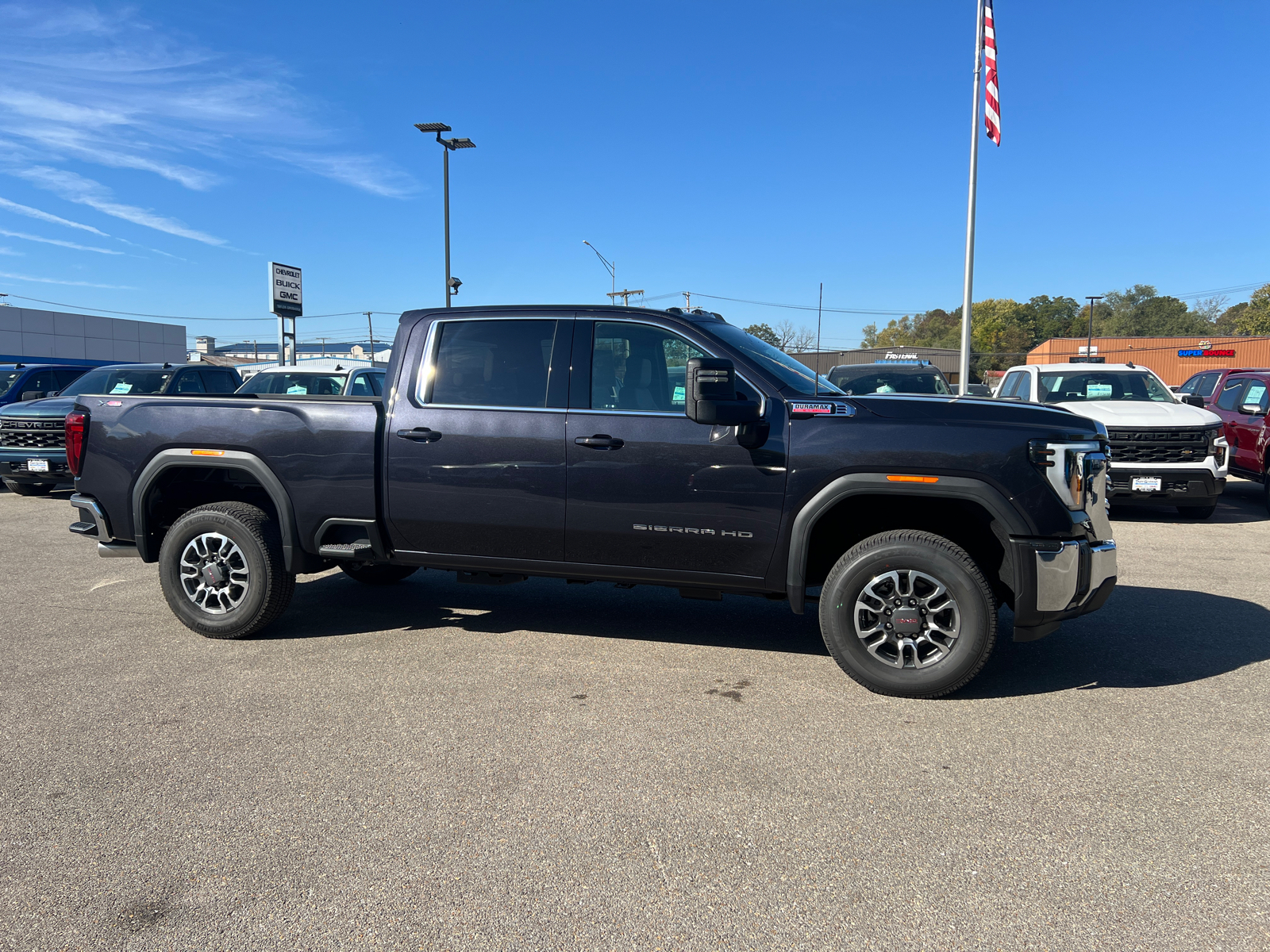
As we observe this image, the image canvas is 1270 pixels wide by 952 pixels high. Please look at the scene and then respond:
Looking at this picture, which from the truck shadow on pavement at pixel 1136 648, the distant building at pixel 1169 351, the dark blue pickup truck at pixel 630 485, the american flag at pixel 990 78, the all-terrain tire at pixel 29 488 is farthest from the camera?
the distant building at pixel 1169 351

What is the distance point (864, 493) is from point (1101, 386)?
8.61m

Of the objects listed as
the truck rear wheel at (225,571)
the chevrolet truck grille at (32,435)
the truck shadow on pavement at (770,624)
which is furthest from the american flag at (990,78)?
the chevrolet truck grille at (32,435)

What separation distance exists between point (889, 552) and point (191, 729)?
11.3 ft

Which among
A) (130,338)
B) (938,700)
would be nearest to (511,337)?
(938,700)

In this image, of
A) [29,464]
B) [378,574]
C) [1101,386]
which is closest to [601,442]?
[378,574]

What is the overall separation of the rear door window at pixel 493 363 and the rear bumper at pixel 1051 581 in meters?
2.66

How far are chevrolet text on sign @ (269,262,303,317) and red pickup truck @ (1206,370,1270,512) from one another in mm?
23354

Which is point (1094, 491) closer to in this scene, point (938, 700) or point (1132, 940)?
point (938, 700)

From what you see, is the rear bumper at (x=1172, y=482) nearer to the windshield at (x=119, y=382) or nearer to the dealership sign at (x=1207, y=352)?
the windshield at (x=119, y=382)

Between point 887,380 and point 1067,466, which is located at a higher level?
point 887,380

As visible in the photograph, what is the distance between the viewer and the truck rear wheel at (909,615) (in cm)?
435

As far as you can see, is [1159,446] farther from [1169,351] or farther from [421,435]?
[1169,351]

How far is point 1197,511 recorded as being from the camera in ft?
35.5

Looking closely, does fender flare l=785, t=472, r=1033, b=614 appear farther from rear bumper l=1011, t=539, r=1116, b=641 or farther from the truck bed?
the truck bed
